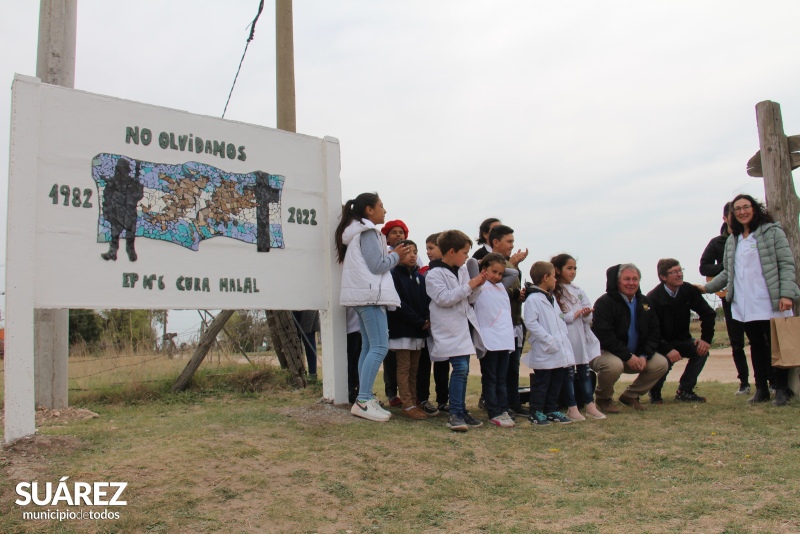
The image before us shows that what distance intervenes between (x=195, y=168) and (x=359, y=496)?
301 centimetres

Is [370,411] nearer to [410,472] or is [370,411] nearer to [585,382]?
[410,472]

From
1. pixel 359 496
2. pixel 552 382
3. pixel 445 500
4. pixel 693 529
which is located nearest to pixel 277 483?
pixel 359 496

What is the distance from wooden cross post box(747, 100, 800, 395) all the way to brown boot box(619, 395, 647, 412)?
6.32ft

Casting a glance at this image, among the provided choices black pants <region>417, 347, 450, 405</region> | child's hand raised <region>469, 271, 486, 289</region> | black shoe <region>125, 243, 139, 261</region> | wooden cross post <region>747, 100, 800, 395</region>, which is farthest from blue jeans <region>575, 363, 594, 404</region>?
black shoe <region>125, 243, 139, 261</region>

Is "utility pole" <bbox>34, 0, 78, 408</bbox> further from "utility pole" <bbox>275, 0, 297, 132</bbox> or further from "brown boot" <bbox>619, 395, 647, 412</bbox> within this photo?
"brown boot" <bbox>619, 395, 647, 412</bbox>

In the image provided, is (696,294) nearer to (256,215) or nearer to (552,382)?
(552,382)

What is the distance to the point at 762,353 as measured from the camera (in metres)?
6.60

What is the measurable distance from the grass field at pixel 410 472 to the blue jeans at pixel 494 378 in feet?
0.99

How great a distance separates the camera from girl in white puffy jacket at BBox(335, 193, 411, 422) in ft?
18.4

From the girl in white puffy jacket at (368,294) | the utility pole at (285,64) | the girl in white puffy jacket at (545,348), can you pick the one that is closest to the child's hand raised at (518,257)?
the girl in white puffy jacket at (545,348)

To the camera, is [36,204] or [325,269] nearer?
[36,204]

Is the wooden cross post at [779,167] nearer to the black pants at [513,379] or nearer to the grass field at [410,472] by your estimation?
the grass field at [410,472]

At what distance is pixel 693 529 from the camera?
322cm

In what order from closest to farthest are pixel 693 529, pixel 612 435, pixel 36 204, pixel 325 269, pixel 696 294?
pixel 693 529
pixel 36 204
pixel 612 435
pixel 325 269
pixel 696 294
